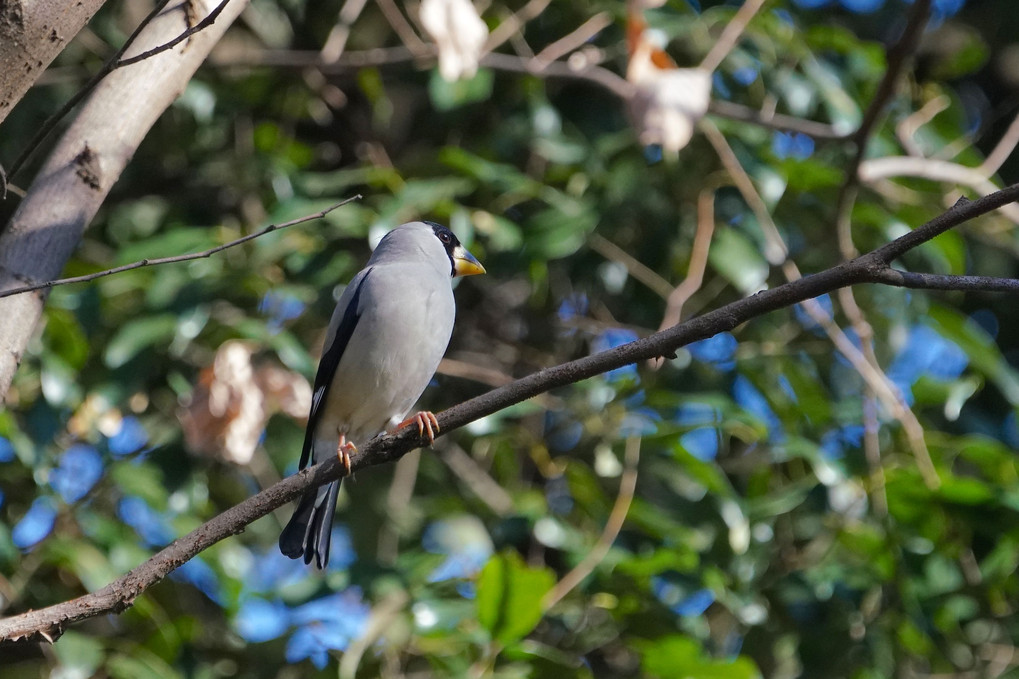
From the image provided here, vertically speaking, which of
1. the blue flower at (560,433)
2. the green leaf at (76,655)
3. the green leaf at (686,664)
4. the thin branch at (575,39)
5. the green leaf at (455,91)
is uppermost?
the thin branch at (575,39)

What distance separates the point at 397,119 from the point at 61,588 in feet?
8.58

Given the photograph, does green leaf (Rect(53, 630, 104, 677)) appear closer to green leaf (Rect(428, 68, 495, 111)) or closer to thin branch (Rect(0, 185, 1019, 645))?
thin branch (Rect(0, 185, 1019, 645))

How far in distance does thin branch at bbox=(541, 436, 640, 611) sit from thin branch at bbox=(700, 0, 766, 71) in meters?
1.52

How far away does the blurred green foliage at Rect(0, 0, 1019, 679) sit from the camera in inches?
150

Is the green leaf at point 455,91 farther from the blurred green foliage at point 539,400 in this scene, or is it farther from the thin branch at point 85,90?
the thin branch at point 85,90

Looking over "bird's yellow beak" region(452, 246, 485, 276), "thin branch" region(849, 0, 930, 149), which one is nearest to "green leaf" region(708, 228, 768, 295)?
"thin branch" region(849, 0, 930, 149)

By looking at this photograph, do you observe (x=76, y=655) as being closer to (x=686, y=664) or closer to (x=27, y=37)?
(x=686, y=664)

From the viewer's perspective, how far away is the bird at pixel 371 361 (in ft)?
11.7

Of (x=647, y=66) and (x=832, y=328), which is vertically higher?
(x=647, y=66)

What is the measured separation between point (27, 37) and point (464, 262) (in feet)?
8.05

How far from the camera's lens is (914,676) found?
174 inches

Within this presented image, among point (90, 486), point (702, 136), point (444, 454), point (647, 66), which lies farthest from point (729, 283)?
point (90, 486)

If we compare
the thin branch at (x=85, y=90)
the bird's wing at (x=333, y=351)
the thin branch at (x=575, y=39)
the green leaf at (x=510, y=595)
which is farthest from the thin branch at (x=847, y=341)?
the thin branch at (x=85, y=90)

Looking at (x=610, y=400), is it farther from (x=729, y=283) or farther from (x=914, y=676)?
(x=914, y=676)
